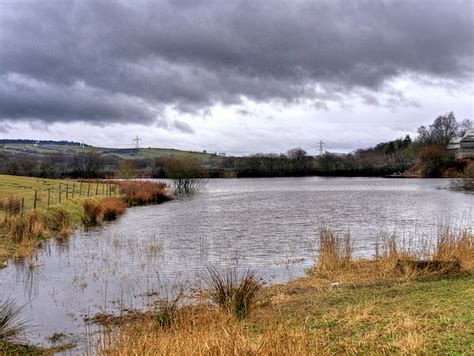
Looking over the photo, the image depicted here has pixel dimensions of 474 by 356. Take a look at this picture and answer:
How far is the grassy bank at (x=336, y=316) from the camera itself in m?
6.60

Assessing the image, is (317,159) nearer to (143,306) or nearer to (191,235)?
(191,235)

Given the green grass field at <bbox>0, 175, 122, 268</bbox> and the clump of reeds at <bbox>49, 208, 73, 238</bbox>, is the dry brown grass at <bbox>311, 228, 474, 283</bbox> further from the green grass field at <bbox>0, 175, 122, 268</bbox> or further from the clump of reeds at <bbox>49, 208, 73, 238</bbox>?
the clump of reeds at <bbox>49, 208, 73, 238</bbox>

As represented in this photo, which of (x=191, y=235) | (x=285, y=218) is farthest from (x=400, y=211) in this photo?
(x=191, y=235)

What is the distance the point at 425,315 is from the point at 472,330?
128cm

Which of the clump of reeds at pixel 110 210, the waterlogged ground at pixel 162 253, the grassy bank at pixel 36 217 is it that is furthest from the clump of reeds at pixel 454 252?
the clump of reeds at pixel 110 210

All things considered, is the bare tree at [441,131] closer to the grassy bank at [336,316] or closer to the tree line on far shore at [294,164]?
the tree line on far shore at [294,164]

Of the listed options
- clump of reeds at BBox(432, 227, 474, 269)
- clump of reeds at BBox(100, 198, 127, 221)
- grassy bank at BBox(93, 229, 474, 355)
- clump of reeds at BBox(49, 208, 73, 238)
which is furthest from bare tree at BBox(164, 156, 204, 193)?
clump of reeds at BBox(432, 227, 474, 269)

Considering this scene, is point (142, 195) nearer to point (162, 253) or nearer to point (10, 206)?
point (10, 206)

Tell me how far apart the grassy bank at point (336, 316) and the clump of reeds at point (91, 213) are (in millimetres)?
22414

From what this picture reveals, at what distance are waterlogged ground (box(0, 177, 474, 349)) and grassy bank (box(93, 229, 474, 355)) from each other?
6.69 ft

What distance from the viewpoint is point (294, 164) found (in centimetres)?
14538

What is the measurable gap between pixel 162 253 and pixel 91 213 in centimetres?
1568

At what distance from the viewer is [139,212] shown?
43750 mm

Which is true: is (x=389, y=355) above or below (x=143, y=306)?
above
